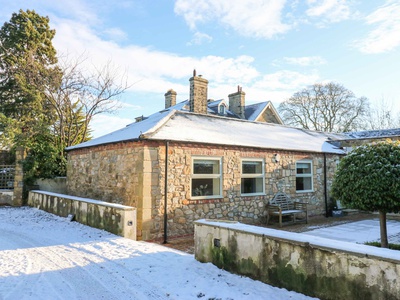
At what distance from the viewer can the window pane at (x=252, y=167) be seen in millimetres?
9469

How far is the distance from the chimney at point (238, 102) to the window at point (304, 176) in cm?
1176

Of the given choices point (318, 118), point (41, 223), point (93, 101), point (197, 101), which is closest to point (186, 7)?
point (197, 101)

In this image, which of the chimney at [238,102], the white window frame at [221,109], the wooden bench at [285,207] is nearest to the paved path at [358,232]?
the wooden bench at [285,207]

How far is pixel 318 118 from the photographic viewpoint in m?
27.4

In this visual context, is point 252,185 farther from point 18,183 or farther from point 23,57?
point 23,57

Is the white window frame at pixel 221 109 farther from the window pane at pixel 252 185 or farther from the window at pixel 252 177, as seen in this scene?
the window pane at pixel 252 185

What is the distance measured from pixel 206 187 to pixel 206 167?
614mm

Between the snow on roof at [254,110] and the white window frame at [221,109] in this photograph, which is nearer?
the white window frame at [221,109]

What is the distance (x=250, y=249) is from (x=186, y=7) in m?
6.94

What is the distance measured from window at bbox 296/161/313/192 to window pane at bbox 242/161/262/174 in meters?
2.12

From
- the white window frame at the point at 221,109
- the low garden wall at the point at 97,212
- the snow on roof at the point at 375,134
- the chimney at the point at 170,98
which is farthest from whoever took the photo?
the chimney at the point at 170,98

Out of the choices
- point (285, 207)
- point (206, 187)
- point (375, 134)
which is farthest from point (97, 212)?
point (375, 134)

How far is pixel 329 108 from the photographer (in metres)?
26.9

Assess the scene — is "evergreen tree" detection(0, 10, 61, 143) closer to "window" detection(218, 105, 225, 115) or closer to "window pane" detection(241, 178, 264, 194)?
"window" detection(218, 105, 225, 115)
